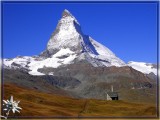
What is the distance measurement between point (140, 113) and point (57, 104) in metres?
14.8

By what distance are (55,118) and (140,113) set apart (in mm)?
13648

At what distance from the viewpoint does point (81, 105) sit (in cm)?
6612

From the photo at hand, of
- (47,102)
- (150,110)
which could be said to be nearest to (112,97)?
(47,102)

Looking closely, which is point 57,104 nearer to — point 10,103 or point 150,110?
point 150,110

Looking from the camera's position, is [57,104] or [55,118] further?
[57,104]

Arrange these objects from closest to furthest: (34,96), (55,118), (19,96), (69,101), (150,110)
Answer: (55,118) → (150,110) → (19,96) → (34,96) → (69,101)

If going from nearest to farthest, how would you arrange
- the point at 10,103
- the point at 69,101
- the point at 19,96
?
the point at 10,103
the point at 19,96
the point at 69,101

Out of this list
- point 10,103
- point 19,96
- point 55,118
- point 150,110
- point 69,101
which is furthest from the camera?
point 69,101

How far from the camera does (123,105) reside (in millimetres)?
65125

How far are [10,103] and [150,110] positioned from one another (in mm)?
47061

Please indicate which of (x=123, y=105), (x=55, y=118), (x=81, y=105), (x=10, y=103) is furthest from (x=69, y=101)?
(x=10, y=103)

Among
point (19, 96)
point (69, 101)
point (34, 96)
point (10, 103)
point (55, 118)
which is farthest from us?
point (69, 101)

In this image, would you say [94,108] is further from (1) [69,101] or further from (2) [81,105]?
(1) [69,101]

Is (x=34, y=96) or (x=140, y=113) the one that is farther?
(x=34, y=96)
